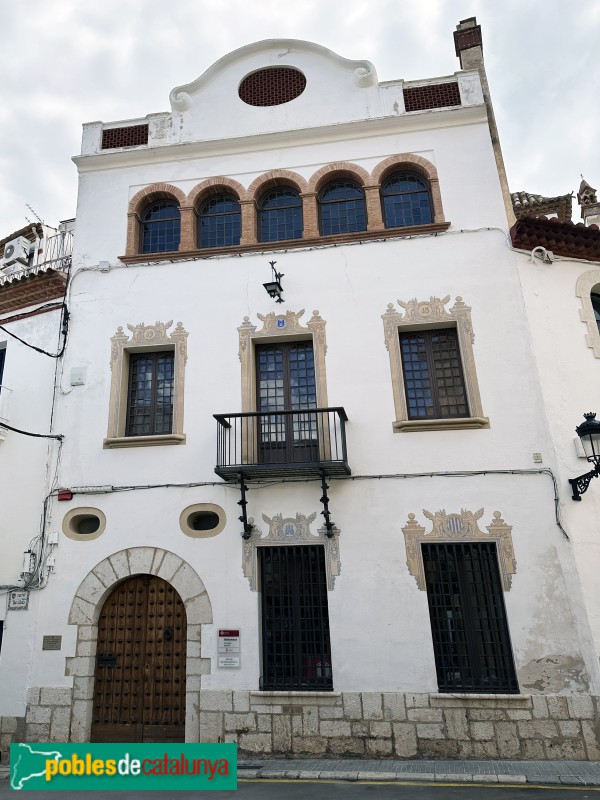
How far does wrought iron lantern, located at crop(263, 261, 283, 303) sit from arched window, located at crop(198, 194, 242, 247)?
1.33m

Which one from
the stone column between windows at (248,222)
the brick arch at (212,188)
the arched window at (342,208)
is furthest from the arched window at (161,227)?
the arched window at (342,208)

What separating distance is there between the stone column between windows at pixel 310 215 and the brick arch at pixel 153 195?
2.49 metres

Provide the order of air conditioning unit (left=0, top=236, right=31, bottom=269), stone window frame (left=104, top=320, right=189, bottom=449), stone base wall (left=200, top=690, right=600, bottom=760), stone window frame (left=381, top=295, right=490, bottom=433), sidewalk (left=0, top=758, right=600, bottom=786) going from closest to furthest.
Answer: sidewalk (left=0, top=758, right=600, bottom=786), stone base wall (left=200, top=690, right=600, bottom=760), stone window frame (left=381, top=295, right=490, bottom=433), stone window frame (left=104, top=320, right=189, bottom=449), air conditioning unit (left=0, top=236, right=31, bottom=269)

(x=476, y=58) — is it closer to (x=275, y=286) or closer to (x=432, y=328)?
(x=432, y=328)

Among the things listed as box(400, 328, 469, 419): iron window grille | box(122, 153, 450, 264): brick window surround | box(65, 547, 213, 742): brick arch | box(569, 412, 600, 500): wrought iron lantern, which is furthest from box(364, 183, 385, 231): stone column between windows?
box(65, 547, 213, 742): brick arch

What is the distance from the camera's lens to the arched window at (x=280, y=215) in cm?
1112

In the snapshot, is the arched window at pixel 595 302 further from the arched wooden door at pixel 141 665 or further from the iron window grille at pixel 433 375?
the arched wooden door at pixel 141 665

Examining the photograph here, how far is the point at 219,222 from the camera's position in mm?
11445

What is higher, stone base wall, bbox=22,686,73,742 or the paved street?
stone base wall, bbox=22,686,73,742

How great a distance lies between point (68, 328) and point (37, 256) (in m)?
2.69

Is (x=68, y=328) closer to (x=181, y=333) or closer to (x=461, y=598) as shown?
(x=181, y=333)

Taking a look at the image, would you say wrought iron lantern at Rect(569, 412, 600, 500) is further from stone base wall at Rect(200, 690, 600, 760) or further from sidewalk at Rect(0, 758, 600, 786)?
sidewalk at Rect(0, 758, 600, 786)

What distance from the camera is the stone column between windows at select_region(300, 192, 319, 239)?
1074 cm

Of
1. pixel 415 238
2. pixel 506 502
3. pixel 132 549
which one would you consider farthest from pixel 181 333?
pixel 506 502
